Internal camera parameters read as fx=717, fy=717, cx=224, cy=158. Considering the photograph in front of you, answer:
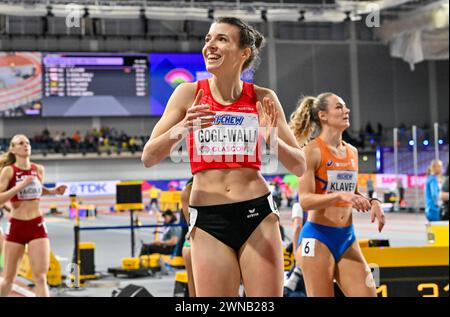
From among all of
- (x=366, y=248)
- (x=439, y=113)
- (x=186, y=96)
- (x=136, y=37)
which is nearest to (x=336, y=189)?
(x=186, y=96)

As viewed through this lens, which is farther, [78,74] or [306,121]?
[78,74]

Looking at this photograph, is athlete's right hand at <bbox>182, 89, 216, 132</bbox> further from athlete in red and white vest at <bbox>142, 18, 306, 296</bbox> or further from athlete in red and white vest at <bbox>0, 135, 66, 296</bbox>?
athlete in red and white vest at <bbox>0, 135, 66, 296</bbox>

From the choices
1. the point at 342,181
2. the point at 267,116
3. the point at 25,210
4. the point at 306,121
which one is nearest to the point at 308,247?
the point at 342,181

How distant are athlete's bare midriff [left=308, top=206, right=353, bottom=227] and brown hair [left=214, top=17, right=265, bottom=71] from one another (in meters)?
1.37

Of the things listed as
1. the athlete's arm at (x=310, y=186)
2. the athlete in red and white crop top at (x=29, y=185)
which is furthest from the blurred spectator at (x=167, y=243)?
the athlete's arm at (x=310, y=186)

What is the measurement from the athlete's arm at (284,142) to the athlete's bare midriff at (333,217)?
4.12 ft

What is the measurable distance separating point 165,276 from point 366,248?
15.1 ft

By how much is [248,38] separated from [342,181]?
3.41 feet

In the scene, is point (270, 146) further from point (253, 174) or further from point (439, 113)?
point (439, 113)

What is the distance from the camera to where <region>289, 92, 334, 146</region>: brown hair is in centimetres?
326

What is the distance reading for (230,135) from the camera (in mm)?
2299


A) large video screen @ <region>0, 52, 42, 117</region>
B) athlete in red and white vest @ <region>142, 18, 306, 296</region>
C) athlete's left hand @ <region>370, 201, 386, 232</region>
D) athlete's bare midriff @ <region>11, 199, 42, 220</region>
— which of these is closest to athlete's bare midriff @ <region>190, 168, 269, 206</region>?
athlete in red and white vest @ <region>142, 18, 306, 296</region>

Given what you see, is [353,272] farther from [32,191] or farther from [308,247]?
[32,191]

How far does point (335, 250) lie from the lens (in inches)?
144
